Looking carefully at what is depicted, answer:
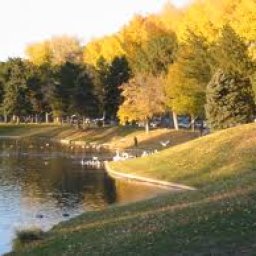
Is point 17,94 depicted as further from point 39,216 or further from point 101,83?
point 39,216

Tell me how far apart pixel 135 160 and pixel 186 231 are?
4312cm

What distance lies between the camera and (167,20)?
108188 millimetres

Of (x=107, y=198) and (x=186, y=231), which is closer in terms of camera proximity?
(x=186, y=231)

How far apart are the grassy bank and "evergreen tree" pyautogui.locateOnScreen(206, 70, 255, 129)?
1148cm

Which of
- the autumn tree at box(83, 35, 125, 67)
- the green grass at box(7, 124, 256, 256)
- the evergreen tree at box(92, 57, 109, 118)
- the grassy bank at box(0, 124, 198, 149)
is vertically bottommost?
the green grass at box(7, 124, 256, 256)

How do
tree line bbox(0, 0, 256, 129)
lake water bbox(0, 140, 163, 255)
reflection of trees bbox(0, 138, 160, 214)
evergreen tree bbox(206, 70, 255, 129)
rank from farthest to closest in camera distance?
evergreen tree bbox(206, 70, 255, 129) → tree line bbox(0, 0, 256, 129) → reflection of trees bbox(0, 138, 160, 214) → lake water bbox(0, 140, 163, 255)

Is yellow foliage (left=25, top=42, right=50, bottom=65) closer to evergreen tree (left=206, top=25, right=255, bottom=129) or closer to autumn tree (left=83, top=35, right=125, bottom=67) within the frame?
autumn tree (left=83, top=35, right=125, bottom=67)

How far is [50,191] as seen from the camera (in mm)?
48500

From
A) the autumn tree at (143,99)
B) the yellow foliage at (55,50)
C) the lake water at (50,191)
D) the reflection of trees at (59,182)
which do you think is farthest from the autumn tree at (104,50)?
the reflection of trees at (59,182)

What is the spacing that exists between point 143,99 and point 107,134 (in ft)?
40.5

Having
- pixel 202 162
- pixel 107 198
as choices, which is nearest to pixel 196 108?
pixel 202 162

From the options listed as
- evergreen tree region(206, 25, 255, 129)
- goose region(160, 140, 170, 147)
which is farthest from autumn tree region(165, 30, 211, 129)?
evergreen tree region(206, 25, 255, 129)

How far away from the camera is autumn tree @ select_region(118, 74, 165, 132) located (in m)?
94.4

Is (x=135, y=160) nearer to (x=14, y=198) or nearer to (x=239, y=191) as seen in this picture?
(x=14, y=198)
